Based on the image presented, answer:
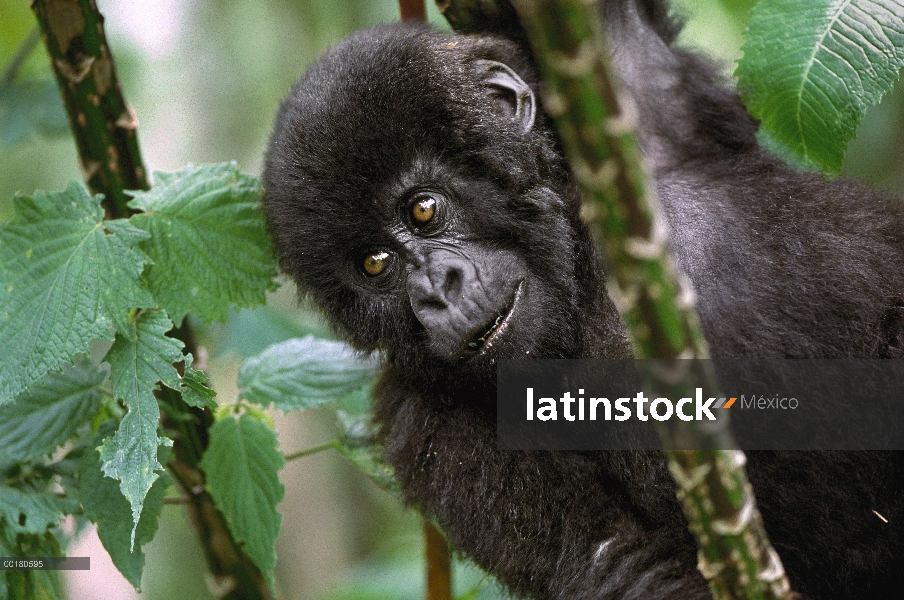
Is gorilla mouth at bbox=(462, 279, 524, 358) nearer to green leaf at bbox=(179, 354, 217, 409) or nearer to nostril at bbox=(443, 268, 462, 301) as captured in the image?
nostril at bbox=(443, 268, 462, 301)

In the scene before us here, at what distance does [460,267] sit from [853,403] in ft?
3.44

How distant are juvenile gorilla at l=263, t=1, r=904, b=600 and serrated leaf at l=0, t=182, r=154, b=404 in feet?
1.77

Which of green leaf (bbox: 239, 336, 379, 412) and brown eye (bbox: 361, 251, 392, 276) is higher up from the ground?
brown eye (bbox: 361, 251, 392, 276)

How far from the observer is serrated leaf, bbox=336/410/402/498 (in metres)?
2.68

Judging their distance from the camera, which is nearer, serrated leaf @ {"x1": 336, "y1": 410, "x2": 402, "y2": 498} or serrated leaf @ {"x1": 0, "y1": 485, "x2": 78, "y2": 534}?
serrated leaf @ {"x1": 0, "y1": 485, "x2": 78, "y2": 534}

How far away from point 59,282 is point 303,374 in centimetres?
77

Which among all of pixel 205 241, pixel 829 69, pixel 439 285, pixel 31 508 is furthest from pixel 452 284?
pixel 31 508

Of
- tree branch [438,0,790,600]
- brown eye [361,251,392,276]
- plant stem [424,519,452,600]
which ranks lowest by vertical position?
plant stem [424,519,452,600]

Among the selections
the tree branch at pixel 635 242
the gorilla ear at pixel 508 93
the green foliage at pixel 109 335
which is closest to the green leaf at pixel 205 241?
the green foliage at pixel 109 335

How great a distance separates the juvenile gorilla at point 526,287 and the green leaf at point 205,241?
0.41 feet

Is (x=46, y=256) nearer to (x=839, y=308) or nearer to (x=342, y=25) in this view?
(x=839, y=308)

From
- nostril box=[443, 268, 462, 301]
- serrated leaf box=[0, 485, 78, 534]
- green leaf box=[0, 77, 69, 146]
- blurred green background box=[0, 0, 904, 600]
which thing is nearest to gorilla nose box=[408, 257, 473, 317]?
nostril box=[443, 268, 462, 301]

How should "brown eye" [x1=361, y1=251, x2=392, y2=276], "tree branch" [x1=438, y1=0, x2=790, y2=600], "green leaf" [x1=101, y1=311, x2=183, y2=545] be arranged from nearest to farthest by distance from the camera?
"tree branch" [x1=438, y1=0, x2=790, y2=600]
"green leaf" [x1=101, y1=311, x2=183, y2=545]
"brown eye" [x1=361, y1=251, x2=392, y2=276]

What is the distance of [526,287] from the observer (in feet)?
7.75
